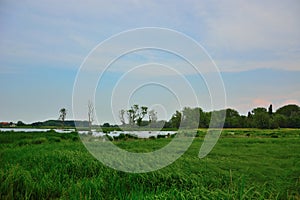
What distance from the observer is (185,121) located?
11.3 meters

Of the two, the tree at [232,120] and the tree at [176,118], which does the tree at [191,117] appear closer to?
the tree at [176,118]

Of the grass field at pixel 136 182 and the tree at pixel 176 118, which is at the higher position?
the tree at pixel 176 118

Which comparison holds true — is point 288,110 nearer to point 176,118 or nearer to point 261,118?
point 261,118

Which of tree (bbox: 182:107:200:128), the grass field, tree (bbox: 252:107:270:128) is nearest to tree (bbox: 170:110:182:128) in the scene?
tree (bbox: 182:107:200:128)

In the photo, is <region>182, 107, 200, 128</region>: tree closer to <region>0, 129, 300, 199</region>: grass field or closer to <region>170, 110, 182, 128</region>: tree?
<region>170, 110, 182, 128</region>: tree

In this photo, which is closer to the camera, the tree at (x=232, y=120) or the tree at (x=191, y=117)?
the tree at (x=191, y=117)

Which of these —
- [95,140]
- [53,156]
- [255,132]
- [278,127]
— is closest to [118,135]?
[95,140]

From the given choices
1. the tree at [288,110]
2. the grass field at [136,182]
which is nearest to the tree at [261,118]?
the tree at [288,110]

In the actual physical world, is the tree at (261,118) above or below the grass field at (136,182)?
above

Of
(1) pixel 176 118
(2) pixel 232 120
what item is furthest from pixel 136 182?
(2) pixel 232 120

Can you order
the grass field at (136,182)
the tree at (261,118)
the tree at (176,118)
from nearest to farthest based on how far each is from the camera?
the grass field at (136,182)
the tree at (176,118)
the tree at (261,118)

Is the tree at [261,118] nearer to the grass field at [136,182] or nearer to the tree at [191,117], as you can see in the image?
the tree at [191,117]

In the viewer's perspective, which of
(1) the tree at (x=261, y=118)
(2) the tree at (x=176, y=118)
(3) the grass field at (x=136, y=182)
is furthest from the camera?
(1) the tree at (x=261, y=118)

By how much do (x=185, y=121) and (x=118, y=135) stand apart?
12.0ft
